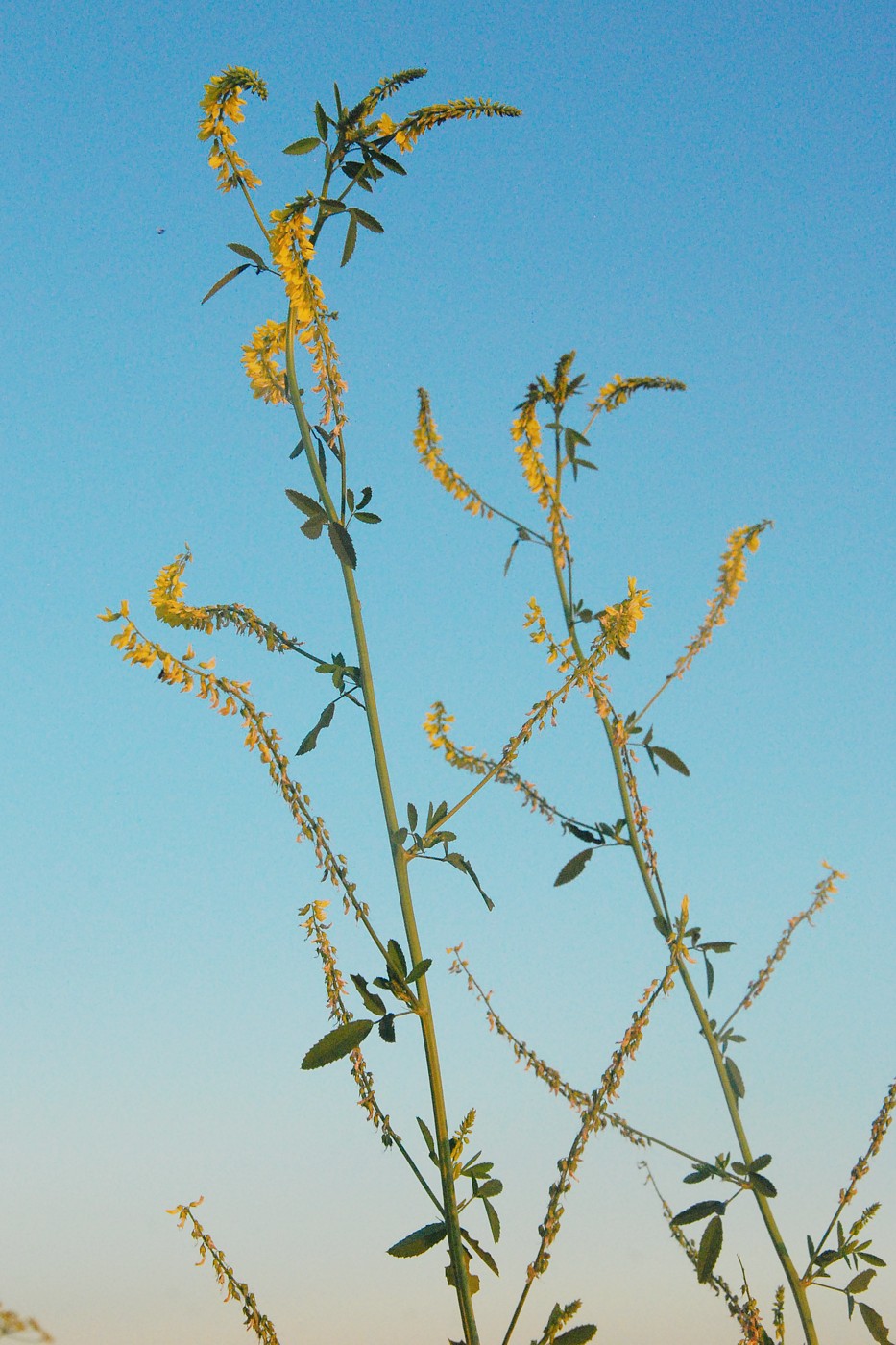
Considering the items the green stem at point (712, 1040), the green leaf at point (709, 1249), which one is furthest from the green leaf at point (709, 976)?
the green leaf at point (709, 1249)

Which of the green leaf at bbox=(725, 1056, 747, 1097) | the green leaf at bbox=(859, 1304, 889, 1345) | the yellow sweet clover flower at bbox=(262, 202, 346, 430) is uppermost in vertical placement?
the yellow sweet clover flower at bbox=(262, 202, 346, 430)

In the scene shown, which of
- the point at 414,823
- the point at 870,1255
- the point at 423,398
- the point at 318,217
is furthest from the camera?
the point at 423,398

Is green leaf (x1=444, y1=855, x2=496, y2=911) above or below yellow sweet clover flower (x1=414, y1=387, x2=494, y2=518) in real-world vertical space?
below

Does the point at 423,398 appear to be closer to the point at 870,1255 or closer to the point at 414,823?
the point at 414,823

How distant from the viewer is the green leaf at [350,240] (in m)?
2.74

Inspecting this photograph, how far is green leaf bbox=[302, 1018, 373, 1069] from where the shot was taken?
7.53 feet

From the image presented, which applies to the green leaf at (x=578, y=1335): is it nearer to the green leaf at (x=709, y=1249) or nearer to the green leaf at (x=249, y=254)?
the green leaf at (x=709, y=1249)

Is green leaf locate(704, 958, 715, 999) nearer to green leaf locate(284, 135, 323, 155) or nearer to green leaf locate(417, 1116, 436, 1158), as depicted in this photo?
green leaf locate(417, 1116, 436, 1158)

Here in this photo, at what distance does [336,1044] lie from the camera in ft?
7.57

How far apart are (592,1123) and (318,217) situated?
7.05ft

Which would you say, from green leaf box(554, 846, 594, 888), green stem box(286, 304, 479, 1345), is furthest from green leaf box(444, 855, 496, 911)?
green leaf box(554, 846, 594, 888)

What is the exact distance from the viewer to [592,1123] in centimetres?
252

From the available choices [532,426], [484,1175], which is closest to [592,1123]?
[484,1175]

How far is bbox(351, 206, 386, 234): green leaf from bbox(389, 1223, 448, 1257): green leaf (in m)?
2.17
